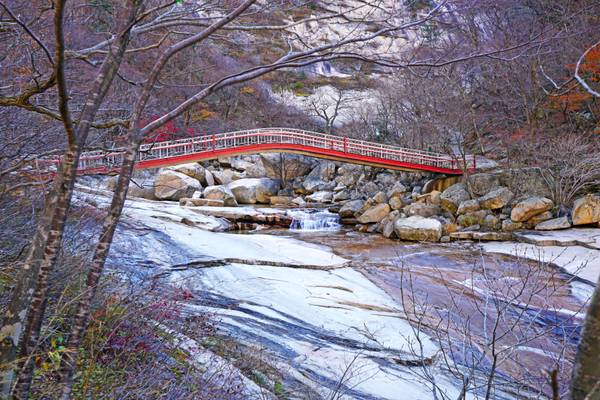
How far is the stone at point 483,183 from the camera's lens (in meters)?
15.2

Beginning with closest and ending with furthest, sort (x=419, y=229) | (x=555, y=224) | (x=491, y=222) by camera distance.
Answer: (x=555, y=224), (x=419, y=229), (x=491, y=222)

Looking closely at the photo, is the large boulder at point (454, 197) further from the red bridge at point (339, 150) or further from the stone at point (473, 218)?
the red bridge at point (339, 150)

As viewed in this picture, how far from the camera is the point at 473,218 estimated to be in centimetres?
1399

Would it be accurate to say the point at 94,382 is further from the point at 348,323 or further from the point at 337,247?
the point at 337,247

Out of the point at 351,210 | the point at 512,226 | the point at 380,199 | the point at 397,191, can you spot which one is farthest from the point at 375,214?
Answer: the point at 512,226

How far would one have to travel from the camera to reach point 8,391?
1.69m

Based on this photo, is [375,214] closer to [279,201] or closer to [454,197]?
[454,197]

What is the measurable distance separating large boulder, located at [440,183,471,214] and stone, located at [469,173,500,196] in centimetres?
34

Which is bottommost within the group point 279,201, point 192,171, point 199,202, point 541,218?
point 541,218

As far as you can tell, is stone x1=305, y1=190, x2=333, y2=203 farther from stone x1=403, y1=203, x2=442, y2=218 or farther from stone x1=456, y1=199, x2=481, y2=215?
stone x1=456, y1=199, x2=481, y2=215

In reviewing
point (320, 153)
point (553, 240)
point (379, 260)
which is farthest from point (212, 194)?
point (553, 240)

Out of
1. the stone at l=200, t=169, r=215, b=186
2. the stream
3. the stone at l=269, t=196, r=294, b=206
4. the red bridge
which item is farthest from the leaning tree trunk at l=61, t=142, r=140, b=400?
the stone at l=200, t=169, r=215, b=186

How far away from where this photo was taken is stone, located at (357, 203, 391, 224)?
52.0ft

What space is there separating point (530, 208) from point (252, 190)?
43.0 feet
